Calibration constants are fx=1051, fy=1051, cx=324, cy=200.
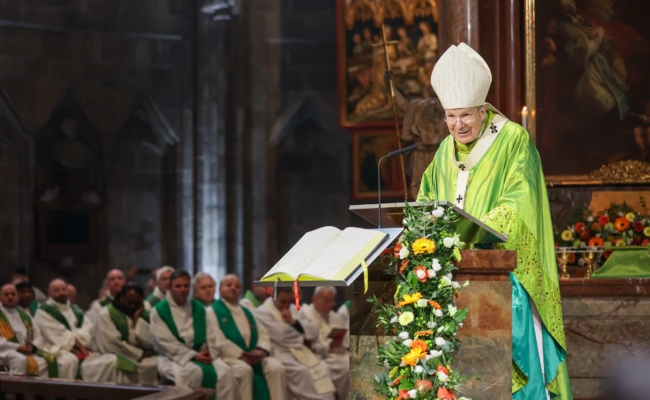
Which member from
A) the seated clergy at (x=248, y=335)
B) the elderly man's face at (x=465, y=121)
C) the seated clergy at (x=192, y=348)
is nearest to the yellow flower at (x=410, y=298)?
the elderly man's face at (x=465, y=121)

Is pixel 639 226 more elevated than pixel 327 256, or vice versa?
pixel 327 256

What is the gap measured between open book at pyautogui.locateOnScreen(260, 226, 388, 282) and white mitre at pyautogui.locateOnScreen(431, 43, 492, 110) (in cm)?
78

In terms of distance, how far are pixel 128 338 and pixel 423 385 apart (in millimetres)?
7325

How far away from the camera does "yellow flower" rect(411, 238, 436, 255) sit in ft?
12.2

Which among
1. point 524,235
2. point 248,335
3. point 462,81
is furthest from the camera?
point 248,335

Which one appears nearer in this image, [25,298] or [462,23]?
[462,23]

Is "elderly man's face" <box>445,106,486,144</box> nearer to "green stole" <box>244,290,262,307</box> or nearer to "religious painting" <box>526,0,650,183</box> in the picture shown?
"religious painting" <box>526,0,650,183</box>

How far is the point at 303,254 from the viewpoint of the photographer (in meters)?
3.79

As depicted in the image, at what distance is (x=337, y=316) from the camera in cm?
1206

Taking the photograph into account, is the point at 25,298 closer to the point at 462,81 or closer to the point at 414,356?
the point at 462,81

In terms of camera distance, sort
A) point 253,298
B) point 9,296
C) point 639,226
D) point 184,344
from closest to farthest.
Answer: point 639,226 < point 184,344 < point 9,296 < point 253,298

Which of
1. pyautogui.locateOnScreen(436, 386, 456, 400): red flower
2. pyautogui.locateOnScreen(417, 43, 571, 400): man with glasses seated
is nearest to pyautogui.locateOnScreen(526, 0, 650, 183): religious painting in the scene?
pyautogui.locateOnScreen(417, 43, 571, 400): man with glasses seated

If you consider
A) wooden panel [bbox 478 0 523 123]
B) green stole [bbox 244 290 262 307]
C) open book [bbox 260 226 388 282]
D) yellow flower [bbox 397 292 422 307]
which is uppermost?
wooden panel [bbox 478 0 523 123]

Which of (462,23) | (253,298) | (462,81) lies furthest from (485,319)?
(253,298)
